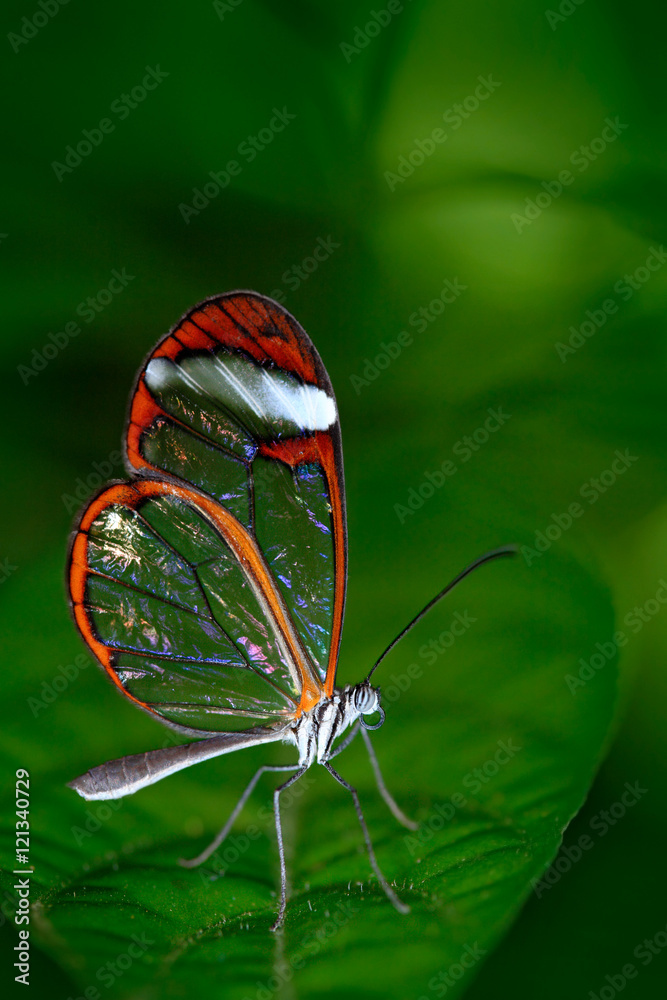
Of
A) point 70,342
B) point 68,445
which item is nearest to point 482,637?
point 68,445

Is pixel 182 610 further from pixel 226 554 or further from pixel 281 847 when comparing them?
pixel 281 847

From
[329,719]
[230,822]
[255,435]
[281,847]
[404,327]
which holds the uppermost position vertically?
[404,327]

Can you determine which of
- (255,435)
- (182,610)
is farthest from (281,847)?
(255,435)

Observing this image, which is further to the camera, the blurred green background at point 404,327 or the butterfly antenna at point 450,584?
the blurred green background at point 404,327

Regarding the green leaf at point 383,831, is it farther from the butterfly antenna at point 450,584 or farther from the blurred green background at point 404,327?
the butterfly antenna at point 450,584

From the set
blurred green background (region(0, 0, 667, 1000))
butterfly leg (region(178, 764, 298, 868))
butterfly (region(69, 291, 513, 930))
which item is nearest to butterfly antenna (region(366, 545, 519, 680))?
butterfly (region(69, 291, 513, 930))

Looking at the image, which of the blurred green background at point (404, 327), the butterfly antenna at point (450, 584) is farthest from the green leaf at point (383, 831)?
the butterfly antenna at point (450, 584)

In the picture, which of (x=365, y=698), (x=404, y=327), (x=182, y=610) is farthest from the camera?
(x=404, y=327)
